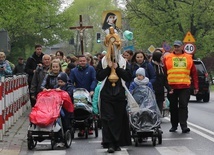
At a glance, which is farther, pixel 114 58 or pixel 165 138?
pixel 165 138

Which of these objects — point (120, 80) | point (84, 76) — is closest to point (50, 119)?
point (120, 80)

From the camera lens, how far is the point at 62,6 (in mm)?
75125

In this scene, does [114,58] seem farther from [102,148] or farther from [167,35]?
[167,35]

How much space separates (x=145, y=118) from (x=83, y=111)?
6.29 feet

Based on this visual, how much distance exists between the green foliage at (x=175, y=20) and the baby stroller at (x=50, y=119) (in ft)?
138

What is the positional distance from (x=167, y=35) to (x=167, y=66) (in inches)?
1648

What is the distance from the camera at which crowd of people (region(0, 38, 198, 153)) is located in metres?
12.3

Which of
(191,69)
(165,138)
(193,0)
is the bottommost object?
(165,138)

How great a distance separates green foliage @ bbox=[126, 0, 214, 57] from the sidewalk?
3696 cm

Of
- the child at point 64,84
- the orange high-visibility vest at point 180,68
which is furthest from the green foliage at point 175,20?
the child at point 64,84

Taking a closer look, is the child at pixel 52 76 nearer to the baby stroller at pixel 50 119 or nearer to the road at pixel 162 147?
the baby stroller at pixel 50 119

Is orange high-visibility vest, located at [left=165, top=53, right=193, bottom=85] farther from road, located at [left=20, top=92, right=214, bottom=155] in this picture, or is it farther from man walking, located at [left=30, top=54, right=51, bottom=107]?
man walking, located at [left=30, top=54, right=51, bottom=107]

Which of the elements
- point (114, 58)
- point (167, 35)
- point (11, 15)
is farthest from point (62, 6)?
point (114, 58)

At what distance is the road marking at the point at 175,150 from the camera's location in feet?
39.7
